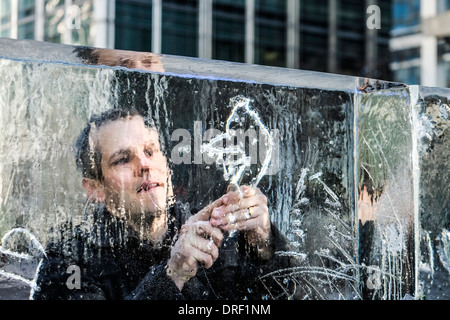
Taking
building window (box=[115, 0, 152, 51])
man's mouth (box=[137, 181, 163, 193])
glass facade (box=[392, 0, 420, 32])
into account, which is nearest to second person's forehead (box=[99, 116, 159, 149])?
man's mouth (box=[137, 181, 163, 193])

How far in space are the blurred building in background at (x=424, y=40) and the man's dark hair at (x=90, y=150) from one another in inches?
699

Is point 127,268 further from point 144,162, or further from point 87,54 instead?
point 87,54

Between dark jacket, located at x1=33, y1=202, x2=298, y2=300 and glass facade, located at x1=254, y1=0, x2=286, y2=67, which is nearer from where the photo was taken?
dark jacket, located at x1=33, y1=202, x2=298, y2=300

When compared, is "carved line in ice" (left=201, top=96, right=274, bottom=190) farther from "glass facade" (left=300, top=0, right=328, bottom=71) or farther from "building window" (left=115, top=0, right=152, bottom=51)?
"glass facade" (left=300, top=0, right=328, bottom=71)

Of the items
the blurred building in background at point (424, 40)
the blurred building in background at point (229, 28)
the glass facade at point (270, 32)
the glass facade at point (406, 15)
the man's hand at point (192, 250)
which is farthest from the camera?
the glass facade at point (270, 32)

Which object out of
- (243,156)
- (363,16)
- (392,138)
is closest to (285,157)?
(243,156)

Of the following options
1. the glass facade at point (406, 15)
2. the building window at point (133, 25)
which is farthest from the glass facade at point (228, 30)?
the glass facade at point (406, 15)

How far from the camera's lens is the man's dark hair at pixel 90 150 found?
9.70ft

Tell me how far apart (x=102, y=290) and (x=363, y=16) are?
30.3 m

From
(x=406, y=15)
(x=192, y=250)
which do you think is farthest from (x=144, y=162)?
(x=406, y=15)

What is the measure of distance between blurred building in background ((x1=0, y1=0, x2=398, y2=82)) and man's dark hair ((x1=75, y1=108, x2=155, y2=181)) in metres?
20.6

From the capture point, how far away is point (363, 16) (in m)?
31.5

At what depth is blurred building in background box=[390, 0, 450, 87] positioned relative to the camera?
777 inches

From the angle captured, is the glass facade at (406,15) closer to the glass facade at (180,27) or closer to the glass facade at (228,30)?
the glass facade at (228,30)
